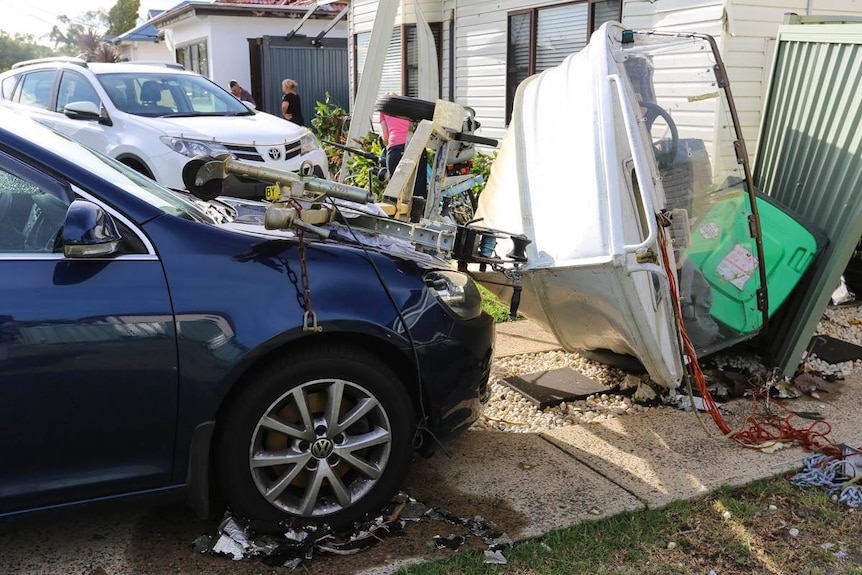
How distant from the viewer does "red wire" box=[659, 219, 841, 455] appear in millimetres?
4273

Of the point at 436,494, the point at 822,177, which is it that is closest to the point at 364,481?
the point at 436,494

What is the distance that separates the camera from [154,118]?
28.9ft

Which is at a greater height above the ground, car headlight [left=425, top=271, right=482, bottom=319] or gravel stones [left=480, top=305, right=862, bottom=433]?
car headlight [left=425, top=271, right=482, bottom=319]

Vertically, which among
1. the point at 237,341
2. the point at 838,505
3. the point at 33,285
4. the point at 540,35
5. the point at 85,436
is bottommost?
the point at 838,505

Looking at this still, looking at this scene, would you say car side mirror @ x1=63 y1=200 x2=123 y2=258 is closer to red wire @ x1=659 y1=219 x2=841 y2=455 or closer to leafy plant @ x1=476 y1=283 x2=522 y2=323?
red wire @ x1=659 y1=219 x2=841 y2=455

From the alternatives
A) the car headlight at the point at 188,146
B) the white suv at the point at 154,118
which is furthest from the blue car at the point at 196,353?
the car headlight at the point at 188,146

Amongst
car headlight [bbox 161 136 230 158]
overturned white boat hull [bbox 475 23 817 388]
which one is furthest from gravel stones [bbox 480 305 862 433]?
car headlight [bbox 161 136 230 158]

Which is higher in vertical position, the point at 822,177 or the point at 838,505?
the point at 822,177

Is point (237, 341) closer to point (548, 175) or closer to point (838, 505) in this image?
point (548, 175)

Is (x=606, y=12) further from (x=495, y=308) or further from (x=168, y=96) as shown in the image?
(x=168, y=96)

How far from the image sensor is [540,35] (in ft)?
33.5

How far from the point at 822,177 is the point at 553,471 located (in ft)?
9.93

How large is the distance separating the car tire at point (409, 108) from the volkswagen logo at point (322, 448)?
2.39 meters

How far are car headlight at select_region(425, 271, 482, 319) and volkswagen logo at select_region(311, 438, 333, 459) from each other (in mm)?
795
